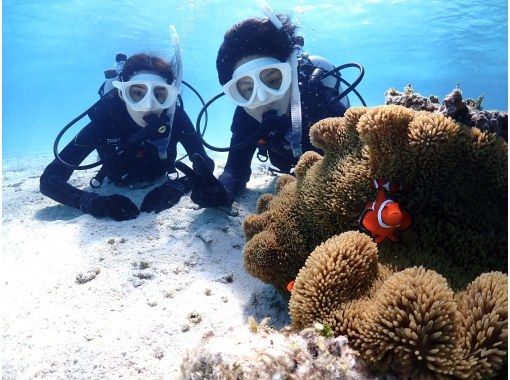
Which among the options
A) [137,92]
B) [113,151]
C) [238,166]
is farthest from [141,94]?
[238,166]

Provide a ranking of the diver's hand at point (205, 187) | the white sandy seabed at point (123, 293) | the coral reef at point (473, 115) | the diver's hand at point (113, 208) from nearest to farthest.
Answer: the coral reef at point (473, 115)
the white sandy seabed at point (123, 293)
the diver's hand at point (205, 187)
the diver's hand at point (113, 208)

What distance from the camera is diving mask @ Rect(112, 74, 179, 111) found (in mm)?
5059

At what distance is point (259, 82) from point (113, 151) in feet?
9.00

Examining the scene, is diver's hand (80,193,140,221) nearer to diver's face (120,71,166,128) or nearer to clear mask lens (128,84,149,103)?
diver's face (120,71,166,128)

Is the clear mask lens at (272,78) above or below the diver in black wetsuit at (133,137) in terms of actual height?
above

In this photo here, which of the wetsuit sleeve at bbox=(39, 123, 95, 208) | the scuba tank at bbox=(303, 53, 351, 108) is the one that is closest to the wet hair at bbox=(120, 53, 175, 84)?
the wetsuit sleeve at bbox=(39, 123, 95, 208)

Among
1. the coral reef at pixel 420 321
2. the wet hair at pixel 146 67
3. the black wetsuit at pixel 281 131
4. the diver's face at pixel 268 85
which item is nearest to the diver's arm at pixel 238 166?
the black wetsuit at pixel 281 131

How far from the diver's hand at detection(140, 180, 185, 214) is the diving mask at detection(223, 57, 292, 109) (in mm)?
1474

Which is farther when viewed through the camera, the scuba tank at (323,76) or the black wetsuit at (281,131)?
the scuba tank at (323,76)

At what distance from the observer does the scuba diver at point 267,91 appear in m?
4.04

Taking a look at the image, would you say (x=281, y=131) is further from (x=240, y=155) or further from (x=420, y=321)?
(x=420, y=321)

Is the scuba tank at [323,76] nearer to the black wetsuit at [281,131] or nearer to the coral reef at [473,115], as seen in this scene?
the black wetsuit at [281,131]

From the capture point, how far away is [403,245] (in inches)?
82.0

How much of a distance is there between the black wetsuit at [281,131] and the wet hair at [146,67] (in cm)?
119
